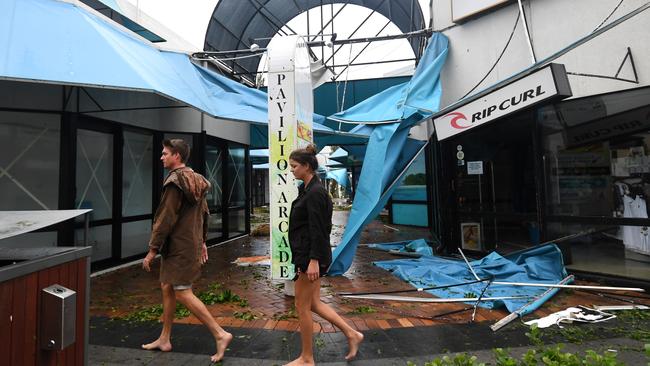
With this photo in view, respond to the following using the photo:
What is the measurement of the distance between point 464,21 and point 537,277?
4318mm

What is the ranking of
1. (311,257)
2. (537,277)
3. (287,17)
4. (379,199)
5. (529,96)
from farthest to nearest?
(287,17) < (379,199) < (537,277) < (529,96) < (311,257)

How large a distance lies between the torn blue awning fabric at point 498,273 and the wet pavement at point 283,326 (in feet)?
0.87

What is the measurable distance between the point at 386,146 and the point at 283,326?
10.3 ft

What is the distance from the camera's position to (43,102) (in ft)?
16.9

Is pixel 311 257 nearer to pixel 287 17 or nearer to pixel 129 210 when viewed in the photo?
pixel 129 210

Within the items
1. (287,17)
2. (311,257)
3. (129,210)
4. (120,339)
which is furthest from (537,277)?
(287,17)

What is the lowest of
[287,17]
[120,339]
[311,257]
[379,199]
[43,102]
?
[120,339]

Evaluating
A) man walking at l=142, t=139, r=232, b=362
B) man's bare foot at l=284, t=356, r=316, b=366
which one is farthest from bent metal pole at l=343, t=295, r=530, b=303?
man walking at l=142, t=139, r=232, b=362

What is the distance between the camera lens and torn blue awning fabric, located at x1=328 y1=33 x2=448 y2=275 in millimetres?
5434

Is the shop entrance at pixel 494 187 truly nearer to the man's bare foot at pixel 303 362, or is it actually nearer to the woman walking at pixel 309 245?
the woman walking at pixel 309 245

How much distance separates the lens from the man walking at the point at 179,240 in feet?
9.17

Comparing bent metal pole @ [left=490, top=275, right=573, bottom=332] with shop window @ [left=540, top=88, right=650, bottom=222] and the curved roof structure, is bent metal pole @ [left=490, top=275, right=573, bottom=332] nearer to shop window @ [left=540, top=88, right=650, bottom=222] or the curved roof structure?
shop window @ [left=540, top=88, right=650, bottom=222]

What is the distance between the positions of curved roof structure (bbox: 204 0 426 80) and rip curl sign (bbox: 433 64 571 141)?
15.0 feet

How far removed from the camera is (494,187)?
6.46 meters
